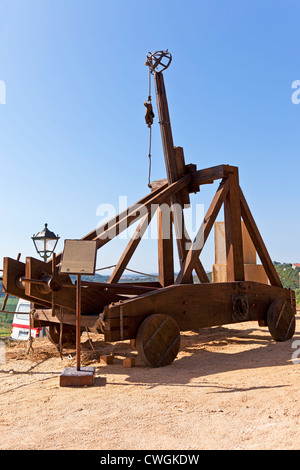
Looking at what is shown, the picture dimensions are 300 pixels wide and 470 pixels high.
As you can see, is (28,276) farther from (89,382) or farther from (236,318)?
(236,318)

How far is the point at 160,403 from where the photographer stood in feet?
11.6

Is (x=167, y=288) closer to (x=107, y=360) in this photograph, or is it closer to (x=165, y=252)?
(x=107, y=360)

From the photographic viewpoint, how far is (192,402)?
3.54 meters

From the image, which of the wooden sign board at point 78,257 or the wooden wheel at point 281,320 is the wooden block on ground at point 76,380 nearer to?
the wooden sign board at point 78,257

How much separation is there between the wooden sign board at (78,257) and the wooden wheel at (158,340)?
95cm

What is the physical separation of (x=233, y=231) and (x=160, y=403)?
12.2 feet

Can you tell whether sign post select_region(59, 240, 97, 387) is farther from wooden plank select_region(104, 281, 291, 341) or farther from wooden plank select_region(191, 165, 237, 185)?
wooden plank select_region(191, 165, 237, 185)

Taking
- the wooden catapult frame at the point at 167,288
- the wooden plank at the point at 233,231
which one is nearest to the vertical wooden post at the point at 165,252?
the wooden catapult frame at the point at 167,288

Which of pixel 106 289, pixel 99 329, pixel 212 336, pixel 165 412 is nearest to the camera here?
pixel 165 412

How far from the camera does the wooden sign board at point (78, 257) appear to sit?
15.3 feet

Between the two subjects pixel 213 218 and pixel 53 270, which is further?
pixel 213 218

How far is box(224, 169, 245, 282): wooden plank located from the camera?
6.69 meters
